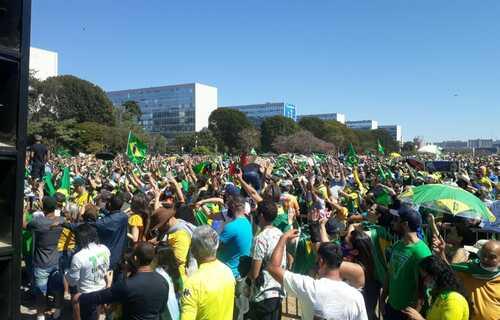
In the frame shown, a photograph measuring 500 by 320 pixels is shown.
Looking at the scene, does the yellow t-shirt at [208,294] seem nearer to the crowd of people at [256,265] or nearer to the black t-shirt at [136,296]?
the crowd of people at [256,265]

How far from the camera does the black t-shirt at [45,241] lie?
569cm

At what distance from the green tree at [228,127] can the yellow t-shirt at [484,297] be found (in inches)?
3433

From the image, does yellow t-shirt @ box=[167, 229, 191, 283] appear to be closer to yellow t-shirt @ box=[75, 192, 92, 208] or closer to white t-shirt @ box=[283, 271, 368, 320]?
white t-shirt @ box=[283, 271, 368, 320]

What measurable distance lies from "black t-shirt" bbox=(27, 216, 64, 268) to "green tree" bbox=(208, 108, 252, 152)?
85.0 metres

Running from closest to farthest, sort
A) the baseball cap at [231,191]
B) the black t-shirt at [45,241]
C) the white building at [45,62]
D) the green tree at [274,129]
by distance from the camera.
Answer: the baseball cap at [231,191] < the black t-shirt at [45,241] < the white building at [45,62] < the green tree at [274,129]

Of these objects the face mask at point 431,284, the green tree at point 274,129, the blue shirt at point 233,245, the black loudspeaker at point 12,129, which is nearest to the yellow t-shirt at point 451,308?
the face mask at point 431,284

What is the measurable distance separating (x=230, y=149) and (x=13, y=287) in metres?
90.4

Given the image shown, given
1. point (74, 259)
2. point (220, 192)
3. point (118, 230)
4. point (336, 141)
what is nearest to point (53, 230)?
point (118, 230)

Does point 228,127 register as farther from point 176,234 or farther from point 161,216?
point 176,234

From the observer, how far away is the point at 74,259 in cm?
455

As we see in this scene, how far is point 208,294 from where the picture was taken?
3.23 metres

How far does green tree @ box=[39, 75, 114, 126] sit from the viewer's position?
6431cm

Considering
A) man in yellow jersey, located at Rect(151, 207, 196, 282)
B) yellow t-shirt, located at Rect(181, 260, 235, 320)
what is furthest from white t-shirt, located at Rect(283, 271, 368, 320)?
man in yellow jersey, located at Rect(151, 207, 196, 282)

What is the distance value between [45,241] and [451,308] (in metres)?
4.85
